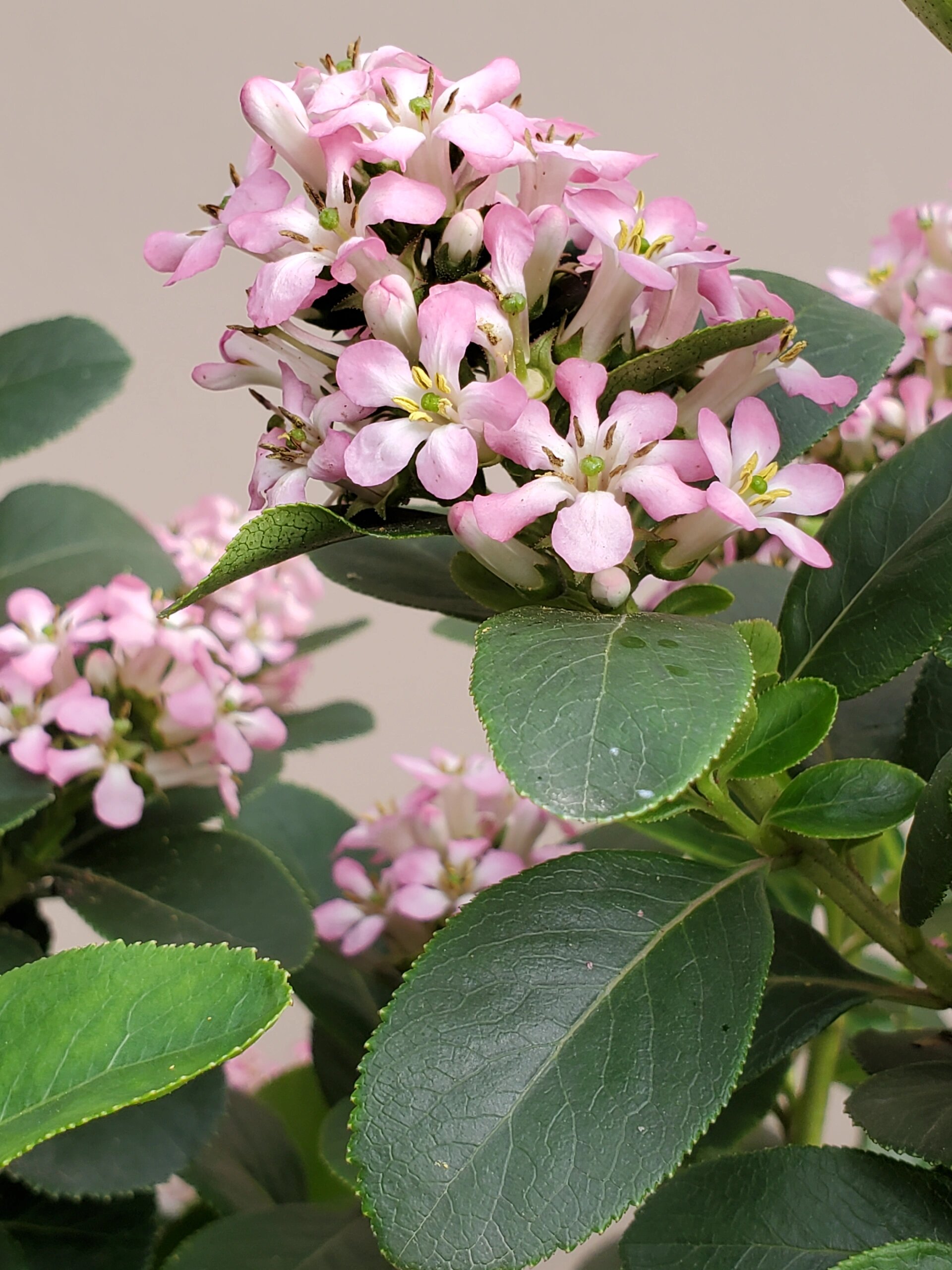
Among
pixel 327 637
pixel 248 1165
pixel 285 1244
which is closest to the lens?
pixel 285 1244

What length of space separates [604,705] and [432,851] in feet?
1.03

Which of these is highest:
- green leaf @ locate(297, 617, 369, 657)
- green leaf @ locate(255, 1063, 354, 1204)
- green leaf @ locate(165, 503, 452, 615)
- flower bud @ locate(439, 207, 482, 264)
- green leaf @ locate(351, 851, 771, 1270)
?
flower bud @ locate(439, 207, 482, 264)

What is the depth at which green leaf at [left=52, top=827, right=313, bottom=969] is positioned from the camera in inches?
21.0

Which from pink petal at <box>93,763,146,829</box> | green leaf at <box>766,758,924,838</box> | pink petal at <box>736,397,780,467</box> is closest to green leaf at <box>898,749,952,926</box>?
green leaf at <box>766,758,924,838</box>

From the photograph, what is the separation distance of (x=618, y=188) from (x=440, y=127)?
0.19 feet

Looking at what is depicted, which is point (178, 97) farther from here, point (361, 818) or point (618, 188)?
point (618, 188)

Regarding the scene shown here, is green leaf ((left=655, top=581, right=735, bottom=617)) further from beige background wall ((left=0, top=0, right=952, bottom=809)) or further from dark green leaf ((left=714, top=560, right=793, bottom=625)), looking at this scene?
beige background wall ((left=0, top=0, right=952, bottom=809))

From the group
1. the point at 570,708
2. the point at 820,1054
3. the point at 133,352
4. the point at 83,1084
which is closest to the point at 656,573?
the point at 570,708

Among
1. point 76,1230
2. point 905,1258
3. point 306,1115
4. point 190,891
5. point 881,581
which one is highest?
point 881,581

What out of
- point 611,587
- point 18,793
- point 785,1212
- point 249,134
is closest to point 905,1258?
point 785,1212

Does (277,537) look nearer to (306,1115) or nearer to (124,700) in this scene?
(124,700)

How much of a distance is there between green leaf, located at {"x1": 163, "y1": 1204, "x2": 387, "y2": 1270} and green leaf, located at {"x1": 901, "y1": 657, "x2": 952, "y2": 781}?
12.6 inches

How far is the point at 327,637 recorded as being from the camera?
729 mm

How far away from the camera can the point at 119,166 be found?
1.32 meters
